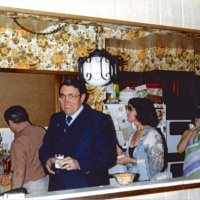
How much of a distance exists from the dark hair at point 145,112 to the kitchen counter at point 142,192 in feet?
3.97

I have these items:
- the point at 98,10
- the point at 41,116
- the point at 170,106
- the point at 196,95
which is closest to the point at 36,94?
the point at 41,116

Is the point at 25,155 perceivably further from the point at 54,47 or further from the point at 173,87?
the point at 173,87

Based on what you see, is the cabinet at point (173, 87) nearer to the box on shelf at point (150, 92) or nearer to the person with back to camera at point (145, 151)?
the box on shelf at point (150, 92)

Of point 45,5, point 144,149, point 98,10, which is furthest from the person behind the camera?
point 144,149

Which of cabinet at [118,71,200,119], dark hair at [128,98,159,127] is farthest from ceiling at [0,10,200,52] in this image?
dark hair at [128,98,159,127]

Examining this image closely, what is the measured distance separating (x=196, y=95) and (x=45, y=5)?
13.0 feet

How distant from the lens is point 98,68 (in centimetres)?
356

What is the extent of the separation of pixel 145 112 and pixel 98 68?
0.63 metres

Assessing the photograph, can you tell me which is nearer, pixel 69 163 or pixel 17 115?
pixel 69 163

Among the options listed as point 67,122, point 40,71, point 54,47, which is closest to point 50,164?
point 67,122

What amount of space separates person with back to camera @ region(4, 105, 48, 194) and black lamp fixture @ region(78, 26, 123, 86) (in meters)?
0.76

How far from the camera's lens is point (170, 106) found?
17.1ft

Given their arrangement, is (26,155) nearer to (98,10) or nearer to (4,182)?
(4,182)

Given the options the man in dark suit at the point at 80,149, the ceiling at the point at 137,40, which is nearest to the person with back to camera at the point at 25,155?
the man in dark suit at the point at 80,149
